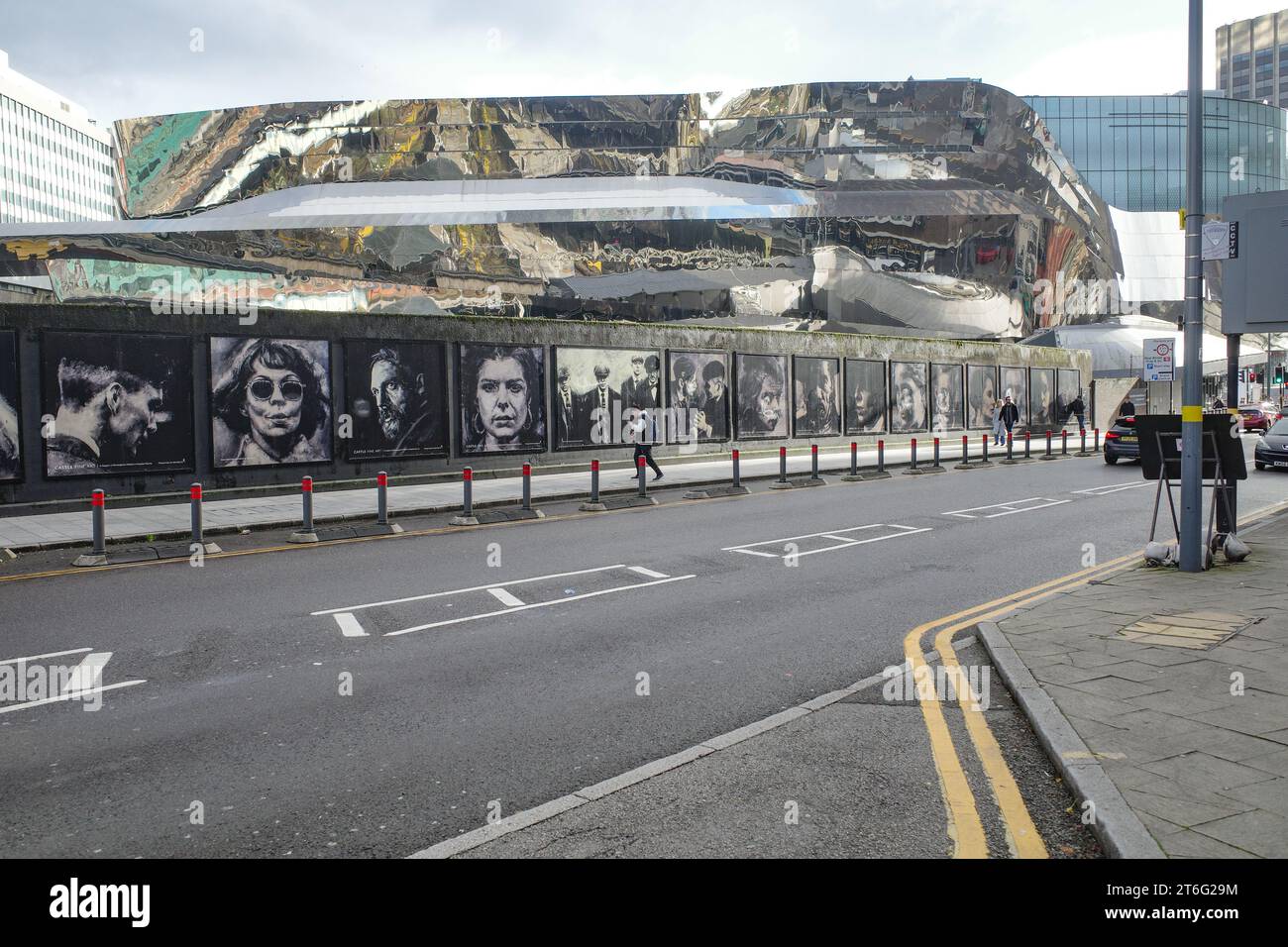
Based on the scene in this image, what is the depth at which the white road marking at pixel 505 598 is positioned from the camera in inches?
357

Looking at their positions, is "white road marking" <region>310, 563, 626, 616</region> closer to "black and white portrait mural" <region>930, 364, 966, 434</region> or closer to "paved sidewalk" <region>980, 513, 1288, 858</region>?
"paved sidewalk" <region>980, 513, 1288, 858</region>

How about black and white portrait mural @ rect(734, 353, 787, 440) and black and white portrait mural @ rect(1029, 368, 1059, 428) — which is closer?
black and white portrait mural @ rect(734, 353, 787, 440)

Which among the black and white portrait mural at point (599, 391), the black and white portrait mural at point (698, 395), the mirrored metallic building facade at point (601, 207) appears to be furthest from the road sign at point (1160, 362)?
the mirrored metallic building facade at point (601, 207)

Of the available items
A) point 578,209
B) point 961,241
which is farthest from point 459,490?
point 961,241

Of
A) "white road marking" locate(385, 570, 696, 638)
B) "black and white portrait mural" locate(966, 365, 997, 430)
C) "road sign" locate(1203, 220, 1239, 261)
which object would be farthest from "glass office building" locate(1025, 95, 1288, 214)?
"white road marking" locate(385, 570, 696, 638)

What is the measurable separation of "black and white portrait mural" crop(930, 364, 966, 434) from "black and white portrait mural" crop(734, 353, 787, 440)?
30.9ft

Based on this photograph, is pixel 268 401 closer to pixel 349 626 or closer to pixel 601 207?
pixel 349 626

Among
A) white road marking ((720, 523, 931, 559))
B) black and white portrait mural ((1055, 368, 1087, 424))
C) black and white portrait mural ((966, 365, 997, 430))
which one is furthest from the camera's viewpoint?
black and white portrait mural ((1055, 368, 1087, 424))

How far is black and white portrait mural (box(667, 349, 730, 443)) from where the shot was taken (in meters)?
25.7

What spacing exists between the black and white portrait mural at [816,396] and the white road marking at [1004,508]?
12.0 metres

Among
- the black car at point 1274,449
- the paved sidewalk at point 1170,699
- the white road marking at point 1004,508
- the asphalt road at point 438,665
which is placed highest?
the black car at point 1274,449

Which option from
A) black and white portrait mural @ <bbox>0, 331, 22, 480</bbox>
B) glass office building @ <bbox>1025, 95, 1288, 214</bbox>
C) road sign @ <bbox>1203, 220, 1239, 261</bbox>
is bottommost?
black and white portrait mural @ <bbox>0, 331, 22, 480</bbox>

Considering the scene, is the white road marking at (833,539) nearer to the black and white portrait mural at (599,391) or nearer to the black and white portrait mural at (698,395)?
the black and white portrait mural at (599,391)

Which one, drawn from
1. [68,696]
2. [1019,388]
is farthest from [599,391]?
[1019,388]
